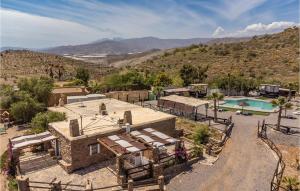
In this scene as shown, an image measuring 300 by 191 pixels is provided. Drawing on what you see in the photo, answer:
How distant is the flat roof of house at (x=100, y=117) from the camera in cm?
2126

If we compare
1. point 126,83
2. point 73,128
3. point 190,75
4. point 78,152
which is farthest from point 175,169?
point 190,75

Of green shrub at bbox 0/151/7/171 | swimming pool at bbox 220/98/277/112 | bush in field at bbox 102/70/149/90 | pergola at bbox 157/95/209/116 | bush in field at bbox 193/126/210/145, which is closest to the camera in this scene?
green shrub at bbox 0/151/7/171

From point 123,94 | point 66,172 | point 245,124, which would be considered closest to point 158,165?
point 66,172

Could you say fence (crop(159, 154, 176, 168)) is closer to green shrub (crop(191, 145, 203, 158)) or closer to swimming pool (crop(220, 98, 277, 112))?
green shrub (crop(191, 145, 203, 158))

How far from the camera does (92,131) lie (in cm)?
2073

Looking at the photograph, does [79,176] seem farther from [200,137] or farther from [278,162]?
[278,162]

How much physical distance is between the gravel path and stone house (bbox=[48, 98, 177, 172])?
4637 mm

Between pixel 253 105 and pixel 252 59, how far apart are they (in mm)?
40455

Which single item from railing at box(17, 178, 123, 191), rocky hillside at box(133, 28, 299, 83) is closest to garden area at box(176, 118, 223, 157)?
railing at box(17, 178, 123, 191)

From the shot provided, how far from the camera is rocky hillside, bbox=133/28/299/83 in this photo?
66.8 m

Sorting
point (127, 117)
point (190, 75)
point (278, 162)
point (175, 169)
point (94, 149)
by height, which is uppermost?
point (190, 75)

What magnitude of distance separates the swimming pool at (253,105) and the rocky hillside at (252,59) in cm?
1767

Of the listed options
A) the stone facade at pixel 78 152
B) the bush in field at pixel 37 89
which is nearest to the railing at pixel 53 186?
the stone facade at pixel 78 152

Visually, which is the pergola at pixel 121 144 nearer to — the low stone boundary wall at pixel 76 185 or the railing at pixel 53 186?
the low stone boundary wall at pixel 76 185
